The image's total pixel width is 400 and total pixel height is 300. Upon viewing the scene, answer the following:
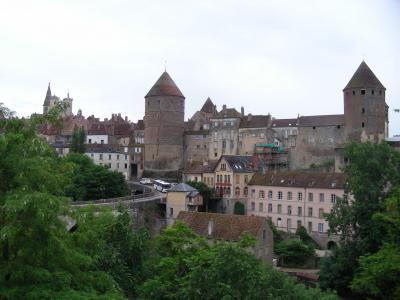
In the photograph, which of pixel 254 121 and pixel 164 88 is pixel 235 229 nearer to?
pixel 254 121

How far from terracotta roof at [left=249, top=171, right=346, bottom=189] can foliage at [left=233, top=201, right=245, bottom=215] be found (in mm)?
2624

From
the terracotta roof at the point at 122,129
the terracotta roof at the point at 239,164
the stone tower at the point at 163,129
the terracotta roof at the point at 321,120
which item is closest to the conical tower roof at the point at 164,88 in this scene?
the stone tower at the point at 163,129

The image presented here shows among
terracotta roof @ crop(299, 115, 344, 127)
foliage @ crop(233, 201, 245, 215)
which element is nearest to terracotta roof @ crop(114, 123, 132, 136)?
terracotta roof @ crop(299, 115, 344, 127)

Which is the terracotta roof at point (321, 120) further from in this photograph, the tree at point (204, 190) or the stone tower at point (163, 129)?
the tree at point (204, 190)

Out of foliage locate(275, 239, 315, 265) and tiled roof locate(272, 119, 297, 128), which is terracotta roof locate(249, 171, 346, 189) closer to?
foliage locate(275, 239, 315, 265)

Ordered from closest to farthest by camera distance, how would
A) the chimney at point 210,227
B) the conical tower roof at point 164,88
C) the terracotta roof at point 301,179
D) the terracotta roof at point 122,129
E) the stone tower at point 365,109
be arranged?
the chimney at point 210,227
the terracotta roof at point 301,179
the stone tower at point 365,109
the conical tower roof at point 164,88
the terracotta roof at point 122,129

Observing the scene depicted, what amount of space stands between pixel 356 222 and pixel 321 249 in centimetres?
1804

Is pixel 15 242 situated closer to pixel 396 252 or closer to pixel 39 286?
pixel 39 286

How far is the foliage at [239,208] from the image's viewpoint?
58.4 meters

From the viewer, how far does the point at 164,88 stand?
250ft

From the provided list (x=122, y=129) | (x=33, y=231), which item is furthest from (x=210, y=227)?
(x=122, y=129)

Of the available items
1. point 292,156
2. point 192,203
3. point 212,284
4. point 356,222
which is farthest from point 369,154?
point 292,156

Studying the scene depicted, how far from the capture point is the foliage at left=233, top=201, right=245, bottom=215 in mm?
58431

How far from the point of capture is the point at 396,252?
18.8m
